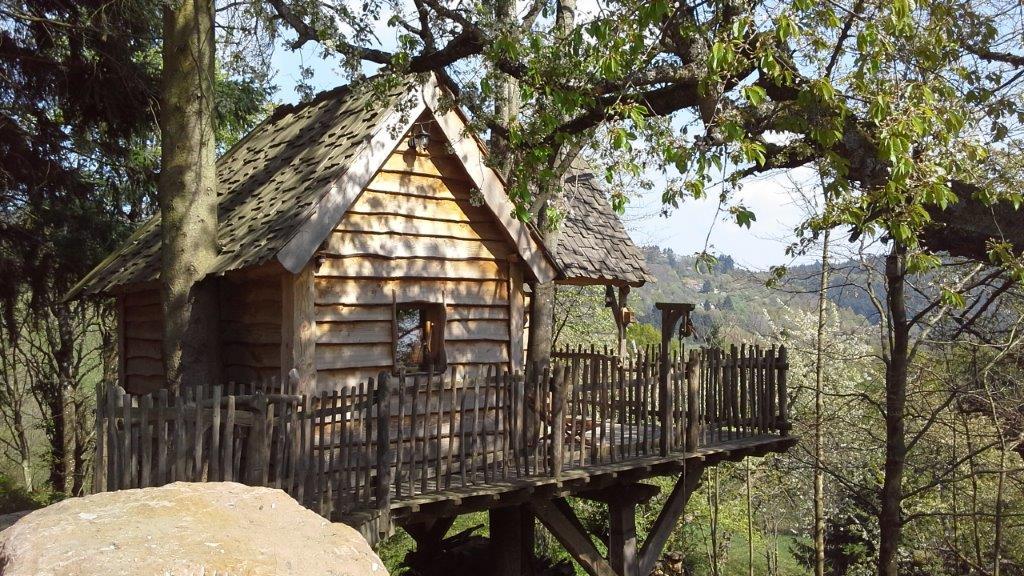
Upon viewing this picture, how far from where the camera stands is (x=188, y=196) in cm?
962

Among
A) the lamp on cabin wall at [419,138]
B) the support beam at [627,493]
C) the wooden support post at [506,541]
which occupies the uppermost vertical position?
the lamp on cabin wall at [419,138]

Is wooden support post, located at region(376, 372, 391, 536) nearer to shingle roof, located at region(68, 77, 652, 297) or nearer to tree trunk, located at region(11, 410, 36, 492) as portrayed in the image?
shingle roof, located at region(68, 77, 652, 297)

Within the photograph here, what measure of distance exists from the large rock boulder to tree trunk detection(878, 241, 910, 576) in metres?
9.20

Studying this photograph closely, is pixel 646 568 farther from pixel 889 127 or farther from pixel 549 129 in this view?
pixel 889 127

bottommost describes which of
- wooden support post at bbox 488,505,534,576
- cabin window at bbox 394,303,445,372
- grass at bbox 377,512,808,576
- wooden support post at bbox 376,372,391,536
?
grass at bbox 377,512,808,576

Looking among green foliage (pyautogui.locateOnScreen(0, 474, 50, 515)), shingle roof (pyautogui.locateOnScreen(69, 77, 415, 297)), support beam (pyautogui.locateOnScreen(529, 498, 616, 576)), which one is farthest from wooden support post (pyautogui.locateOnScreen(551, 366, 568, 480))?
green foliage (pyautogui.locateOnScreen(0, 474, 50, 515))

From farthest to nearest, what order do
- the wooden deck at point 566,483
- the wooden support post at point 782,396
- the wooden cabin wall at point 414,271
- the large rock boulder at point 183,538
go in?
the wooden support post at point 782,396 → the wooden cabin wall at point 414,271 → the wooden deck at point 566,483 → the large rock boulder at point 183,538

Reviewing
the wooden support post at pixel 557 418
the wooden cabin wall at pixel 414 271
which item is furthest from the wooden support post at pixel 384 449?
the wooden support post at pixel 557 418

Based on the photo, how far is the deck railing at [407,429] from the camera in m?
6.82

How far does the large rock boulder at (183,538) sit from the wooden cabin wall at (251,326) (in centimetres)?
485

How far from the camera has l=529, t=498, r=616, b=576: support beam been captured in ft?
33.0

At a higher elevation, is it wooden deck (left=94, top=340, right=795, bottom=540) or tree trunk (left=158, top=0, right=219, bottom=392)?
tree trunk (left=158, top=0, right=219, bottom=392)

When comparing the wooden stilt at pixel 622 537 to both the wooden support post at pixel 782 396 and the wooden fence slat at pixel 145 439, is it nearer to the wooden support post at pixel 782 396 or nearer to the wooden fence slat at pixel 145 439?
the wooden support post at pixel 782 396

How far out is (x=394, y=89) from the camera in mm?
10312
